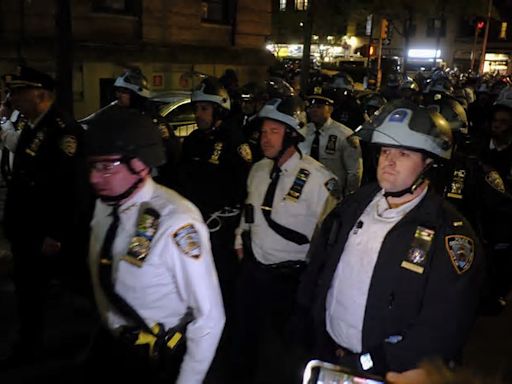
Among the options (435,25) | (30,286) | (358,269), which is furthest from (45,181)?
(435,25)

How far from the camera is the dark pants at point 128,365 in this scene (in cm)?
244

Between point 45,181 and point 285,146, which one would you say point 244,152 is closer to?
point 285,146

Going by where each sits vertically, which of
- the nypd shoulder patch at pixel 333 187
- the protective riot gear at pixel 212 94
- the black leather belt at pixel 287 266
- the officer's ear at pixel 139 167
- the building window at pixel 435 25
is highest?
the building window at pixel 435 25

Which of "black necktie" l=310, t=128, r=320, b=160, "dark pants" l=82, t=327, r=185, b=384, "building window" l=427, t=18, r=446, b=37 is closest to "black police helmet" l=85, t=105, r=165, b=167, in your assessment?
"dark pants" l=82, t=327, r=185, b=384

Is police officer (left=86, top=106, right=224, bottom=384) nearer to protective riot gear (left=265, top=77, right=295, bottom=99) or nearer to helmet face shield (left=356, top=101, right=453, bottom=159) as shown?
helmet face shield (left=356, top=101, right=453, bottom=159)

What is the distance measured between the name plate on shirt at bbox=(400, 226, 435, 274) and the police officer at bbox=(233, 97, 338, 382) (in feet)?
4.55

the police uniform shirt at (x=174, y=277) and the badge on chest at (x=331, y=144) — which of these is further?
the badge on chest at (x=331, y=144)

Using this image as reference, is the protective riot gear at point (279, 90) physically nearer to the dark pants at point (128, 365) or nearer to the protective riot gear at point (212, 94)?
the protective riot gear at point (212, 94)

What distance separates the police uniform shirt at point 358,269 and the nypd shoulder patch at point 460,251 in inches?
10.8

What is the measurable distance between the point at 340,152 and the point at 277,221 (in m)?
2.62

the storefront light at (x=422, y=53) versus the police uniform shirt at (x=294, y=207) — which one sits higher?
the storefront light at (x=422, y=53)

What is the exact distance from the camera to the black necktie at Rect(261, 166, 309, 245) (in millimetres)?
3979

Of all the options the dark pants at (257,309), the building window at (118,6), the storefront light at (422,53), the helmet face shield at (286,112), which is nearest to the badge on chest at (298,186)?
the helmet face shield at (286,112)

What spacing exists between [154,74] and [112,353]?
566 inches
